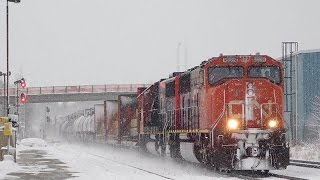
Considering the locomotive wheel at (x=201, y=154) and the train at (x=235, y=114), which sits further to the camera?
the locomotive wheel at (x=201, y=154)

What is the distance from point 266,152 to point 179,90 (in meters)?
7.46

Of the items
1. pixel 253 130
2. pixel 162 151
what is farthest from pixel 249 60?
pixel 162 151

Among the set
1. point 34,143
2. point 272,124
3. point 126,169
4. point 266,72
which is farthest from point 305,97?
point 34,143

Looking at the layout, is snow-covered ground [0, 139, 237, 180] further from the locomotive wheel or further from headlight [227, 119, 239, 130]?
headlight [227, 119, 239, 130]

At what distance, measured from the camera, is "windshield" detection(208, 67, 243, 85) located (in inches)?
890

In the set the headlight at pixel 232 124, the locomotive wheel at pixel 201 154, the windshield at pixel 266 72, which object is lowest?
the locomotive wheel at pixel 201 154

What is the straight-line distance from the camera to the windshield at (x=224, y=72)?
22609 millimetres

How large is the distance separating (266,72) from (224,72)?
153cm

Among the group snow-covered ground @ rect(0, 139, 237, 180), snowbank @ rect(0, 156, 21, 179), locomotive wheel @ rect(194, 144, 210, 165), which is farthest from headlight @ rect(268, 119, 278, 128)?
snowbank @ rect(0, 156, 21, 179)

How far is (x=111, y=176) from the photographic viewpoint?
21.9 m

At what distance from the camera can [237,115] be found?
21.8 meters

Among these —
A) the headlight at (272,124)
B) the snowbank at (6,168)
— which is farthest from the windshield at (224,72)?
the snowbank at (6,168)

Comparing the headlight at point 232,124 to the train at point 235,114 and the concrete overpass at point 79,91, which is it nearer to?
the train at point 235,114

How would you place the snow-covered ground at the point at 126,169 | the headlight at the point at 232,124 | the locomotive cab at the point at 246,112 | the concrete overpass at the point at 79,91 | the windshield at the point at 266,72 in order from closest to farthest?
the locomotive cab at the point at 246,112 → the headlight at the point at 232,124 → the snow-covered ground at the point at 126,169 → the windshield at the point at 266,72 → the concrete overpass at the point at 79,91
